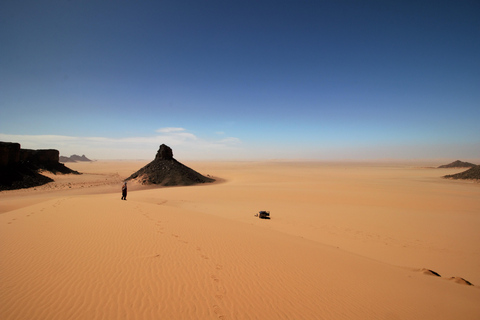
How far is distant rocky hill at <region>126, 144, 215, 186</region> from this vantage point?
108 ft

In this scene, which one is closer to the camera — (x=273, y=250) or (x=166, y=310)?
(x=166, y=310)

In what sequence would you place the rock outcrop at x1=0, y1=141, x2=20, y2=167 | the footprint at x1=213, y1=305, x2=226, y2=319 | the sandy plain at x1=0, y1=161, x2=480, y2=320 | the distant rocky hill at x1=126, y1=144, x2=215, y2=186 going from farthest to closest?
the distant rocky hill at x1=126, y1=144, x2=215, y2=186
the rock outcrop at x1=0, y1=141, x2=20, y2=167
the sandy plain at x1=0, y1=161, x2=480, y2=320
the footprint at x1=213, y1=305, x2=226, y2=319

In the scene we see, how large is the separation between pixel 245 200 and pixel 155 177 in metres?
18.9


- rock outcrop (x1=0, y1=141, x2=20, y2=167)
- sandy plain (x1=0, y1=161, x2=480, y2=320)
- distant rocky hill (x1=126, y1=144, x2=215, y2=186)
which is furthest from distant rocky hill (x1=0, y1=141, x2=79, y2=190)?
sandy plain (x1=0, y1=161, x2=480, y2=320)

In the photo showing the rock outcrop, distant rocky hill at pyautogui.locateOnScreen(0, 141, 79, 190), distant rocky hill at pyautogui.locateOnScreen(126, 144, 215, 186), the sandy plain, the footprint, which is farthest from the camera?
distant rocky hill at pyautogui.locateOnScreen(126, 144, 215, 186)

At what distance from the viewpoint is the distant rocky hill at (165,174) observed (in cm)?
3278

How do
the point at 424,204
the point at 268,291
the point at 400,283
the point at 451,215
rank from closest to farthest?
the point at 268,291, the point at 400,283, the point at 451,215, the point at 424,204

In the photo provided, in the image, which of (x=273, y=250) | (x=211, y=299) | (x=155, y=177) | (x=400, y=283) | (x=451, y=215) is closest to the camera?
(x=211, y=299)

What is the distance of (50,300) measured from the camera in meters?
3.87

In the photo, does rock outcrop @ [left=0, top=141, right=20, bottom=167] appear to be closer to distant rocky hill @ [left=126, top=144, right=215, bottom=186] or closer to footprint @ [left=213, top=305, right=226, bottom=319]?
distant rocky hill @ [left=126, top=144, right=215, bottom=186]

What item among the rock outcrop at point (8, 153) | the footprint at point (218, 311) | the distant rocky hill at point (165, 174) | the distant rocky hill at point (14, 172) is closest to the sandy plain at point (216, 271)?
the footprint at point (218, 311)

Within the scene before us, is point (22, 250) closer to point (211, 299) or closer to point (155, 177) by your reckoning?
point (211, 299)

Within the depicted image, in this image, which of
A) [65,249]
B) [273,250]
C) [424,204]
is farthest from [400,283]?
[424,204]

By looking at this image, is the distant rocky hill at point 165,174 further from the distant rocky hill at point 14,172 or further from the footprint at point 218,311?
the footprint at point 218,311
